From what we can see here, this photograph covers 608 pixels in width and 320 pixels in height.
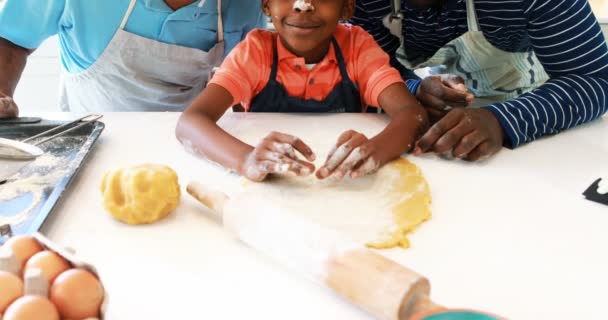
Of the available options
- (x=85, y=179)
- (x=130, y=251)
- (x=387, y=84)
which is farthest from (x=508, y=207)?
(x=85, y=179)

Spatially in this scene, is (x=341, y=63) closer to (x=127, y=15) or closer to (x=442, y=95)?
(x=442, y=95)

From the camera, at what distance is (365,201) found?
68cm

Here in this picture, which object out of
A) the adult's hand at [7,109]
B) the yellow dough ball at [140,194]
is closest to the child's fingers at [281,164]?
the yellow dough ball at [140,194]

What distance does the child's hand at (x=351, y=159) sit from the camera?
709 millimetres

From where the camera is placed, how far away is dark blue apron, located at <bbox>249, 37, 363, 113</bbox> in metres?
0.99

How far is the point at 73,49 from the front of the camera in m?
1.13

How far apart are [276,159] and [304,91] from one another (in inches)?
13.8

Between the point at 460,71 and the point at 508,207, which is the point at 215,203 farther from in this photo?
the point at 460,71

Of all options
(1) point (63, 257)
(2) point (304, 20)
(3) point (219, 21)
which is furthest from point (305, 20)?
(1) point (63, 257)

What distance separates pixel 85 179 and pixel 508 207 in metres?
0.61

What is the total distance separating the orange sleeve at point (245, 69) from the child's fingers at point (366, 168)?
1.05 feet

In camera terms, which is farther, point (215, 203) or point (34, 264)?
point (215, 203)

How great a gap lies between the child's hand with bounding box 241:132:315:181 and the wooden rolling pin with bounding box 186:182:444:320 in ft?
0.27

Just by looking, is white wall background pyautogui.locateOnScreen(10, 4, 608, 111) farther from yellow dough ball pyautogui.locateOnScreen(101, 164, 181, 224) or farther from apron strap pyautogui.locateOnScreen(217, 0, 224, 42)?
yellow dough ball pyautogui.locateOnScreen(101, 164, 181, 224)
